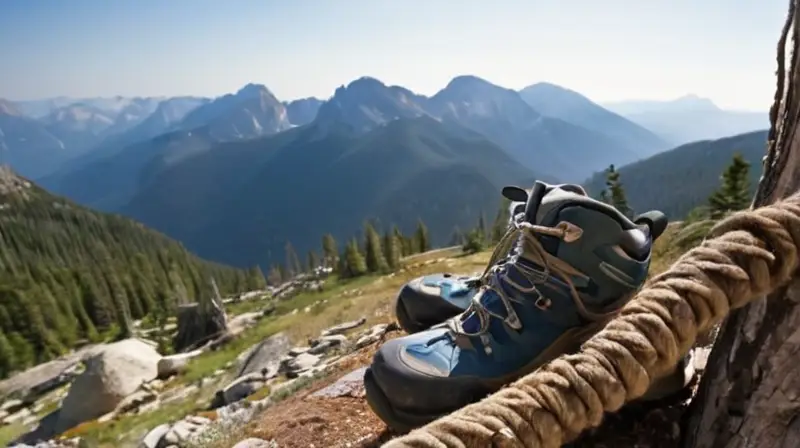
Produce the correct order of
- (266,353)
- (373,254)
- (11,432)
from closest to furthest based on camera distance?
(266,353) < (11,432) < (373,254)

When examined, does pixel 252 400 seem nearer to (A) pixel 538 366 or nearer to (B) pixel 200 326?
(A) pixel 538 366

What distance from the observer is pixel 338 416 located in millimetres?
3658

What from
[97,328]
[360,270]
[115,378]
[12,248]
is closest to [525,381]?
[115,378]

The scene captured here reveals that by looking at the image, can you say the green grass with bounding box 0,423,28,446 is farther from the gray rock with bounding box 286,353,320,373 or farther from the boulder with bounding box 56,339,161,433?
the gray rock with bounding box 286,353,320,373

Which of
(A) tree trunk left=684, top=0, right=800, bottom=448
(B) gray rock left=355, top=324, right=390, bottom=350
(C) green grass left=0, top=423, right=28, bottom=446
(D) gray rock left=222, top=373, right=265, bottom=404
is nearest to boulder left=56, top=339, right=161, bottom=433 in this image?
(C) green grass left=0, top=423, right=28, bottom=446

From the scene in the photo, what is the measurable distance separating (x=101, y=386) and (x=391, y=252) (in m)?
41.9

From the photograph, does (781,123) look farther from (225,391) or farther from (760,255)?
(225,391)

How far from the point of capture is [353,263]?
209ft

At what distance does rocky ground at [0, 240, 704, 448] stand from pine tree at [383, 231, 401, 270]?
21124 millimetres

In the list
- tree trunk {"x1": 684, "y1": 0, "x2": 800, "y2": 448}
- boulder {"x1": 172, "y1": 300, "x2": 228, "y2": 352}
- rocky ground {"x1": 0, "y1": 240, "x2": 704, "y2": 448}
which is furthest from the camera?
boulder {"x1": 172, "y1": 300, "x2": 228, "y2": 352}

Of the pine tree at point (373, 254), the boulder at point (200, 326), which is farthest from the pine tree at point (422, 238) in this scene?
the boulder at point (200, 326)

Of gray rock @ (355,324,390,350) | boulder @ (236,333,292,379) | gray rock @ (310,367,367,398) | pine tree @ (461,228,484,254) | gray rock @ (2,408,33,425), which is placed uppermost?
gray rock @ (310,367,367,398)

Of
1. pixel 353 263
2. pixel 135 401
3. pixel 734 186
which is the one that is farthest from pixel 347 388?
pixel 353 263

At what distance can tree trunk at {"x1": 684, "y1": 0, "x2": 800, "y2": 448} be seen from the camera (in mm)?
1245
